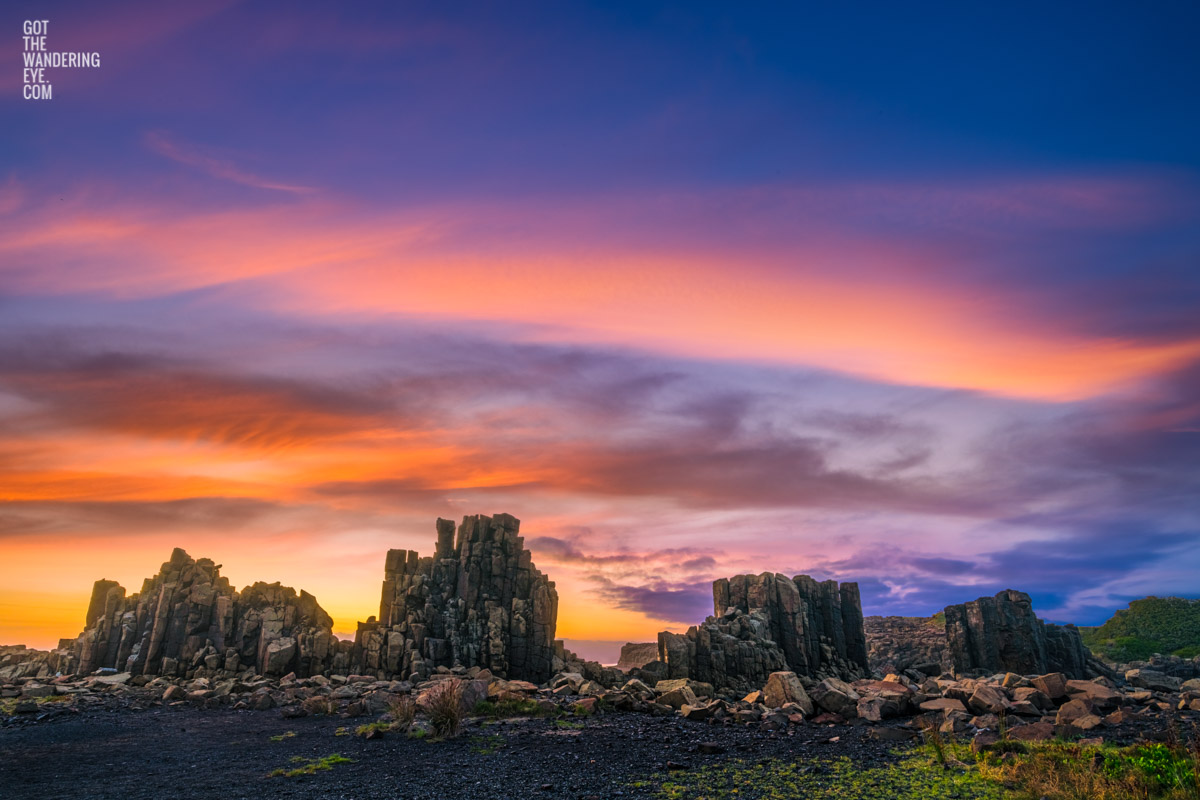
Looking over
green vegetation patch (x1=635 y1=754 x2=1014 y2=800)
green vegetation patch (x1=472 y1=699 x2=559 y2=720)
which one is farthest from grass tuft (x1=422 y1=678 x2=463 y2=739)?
green vegetation patch (x1=635 y1=754 x2=1014 y2=800)

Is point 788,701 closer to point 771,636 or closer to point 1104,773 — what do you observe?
point 1104,773

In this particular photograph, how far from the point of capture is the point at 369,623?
58.0m

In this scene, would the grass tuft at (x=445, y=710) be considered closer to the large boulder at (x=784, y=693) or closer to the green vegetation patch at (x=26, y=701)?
the large boulder at (x=784, y=693)

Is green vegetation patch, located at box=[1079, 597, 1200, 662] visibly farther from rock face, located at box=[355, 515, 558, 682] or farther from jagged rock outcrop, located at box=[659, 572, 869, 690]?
rock face, located at box=[355, 515, 558, 682]

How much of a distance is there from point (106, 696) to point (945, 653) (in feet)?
275

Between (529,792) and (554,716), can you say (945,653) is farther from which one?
A: (529,792)

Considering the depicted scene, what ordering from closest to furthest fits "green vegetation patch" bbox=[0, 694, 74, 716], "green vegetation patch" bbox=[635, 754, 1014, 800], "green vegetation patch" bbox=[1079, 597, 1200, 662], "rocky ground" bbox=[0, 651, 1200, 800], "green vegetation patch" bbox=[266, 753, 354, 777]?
"green vegetation patch" bbox=[635, 754, 1014, 800], "rocky ground" bbox=[0, 651, 1200, 800], "green vegetation patch" bbox=[266, 753, 354, 777], "green vegetation patch" bbox=[0, 694, 74, 716], "green vegetation patch" bbox=[1079, 597, 1200, 662]

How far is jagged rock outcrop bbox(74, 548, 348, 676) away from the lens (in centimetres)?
5650

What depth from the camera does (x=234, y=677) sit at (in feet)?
178

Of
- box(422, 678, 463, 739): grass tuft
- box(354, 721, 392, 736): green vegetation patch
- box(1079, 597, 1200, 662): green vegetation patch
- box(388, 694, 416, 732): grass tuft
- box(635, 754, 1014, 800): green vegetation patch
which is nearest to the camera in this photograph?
box(635, 754, 1014, 800): green vegetation patch

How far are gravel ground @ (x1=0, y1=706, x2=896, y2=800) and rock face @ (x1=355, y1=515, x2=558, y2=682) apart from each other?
22954 mm

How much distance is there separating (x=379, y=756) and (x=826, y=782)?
15081 mm

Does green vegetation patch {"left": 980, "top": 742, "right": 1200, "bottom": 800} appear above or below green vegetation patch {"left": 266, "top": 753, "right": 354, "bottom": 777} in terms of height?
above

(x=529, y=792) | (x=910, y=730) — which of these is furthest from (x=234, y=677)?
(x=910, y=730)
